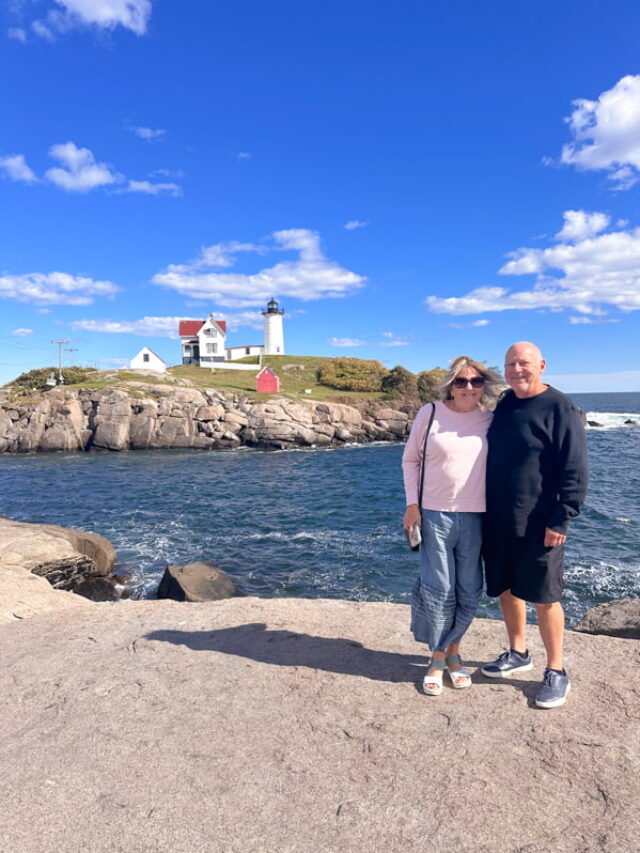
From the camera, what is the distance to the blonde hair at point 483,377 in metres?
4.64

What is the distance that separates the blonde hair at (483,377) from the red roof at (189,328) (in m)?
84.1

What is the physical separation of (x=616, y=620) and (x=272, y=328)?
8967 centimetres

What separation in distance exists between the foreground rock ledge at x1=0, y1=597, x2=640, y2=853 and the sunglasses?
2.94 metres

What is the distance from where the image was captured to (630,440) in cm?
4991

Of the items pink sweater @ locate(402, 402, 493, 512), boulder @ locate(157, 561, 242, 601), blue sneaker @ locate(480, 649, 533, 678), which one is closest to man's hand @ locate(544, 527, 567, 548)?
pink sweater @ locate(402, 402, 493, 512)

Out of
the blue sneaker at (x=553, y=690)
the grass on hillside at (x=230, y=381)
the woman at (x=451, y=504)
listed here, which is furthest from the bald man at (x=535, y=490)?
the grass on hillside at (x=230, y=381)

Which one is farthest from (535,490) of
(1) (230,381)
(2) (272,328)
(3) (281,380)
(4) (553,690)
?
(2) (272,328)

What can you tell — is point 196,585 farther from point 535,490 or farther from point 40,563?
point 535,490

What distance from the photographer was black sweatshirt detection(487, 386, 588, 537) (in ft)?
13.8

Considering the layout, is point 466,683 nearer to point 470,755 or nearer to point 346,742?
point 470,755

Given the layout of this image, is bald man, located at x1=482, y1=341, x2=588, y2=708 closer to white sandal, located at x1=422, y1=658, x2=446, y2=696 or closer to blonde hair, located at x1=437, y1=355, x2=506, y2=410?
blonde hair, located at x1=437, y1=355, x2=506, y2=410

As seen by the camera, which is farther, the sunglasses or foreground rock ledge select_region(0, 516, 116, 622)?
foreground rock ledge select_region(0, 516, 116, 622)

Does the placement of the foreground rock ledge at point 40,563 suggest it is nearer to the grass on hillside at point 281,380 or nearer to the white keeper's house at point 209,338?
the grass on hillside at point 281,380

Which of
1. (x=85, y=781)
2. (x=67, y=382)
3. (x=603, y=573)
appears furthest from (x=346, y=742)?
(x=67, y=382)
